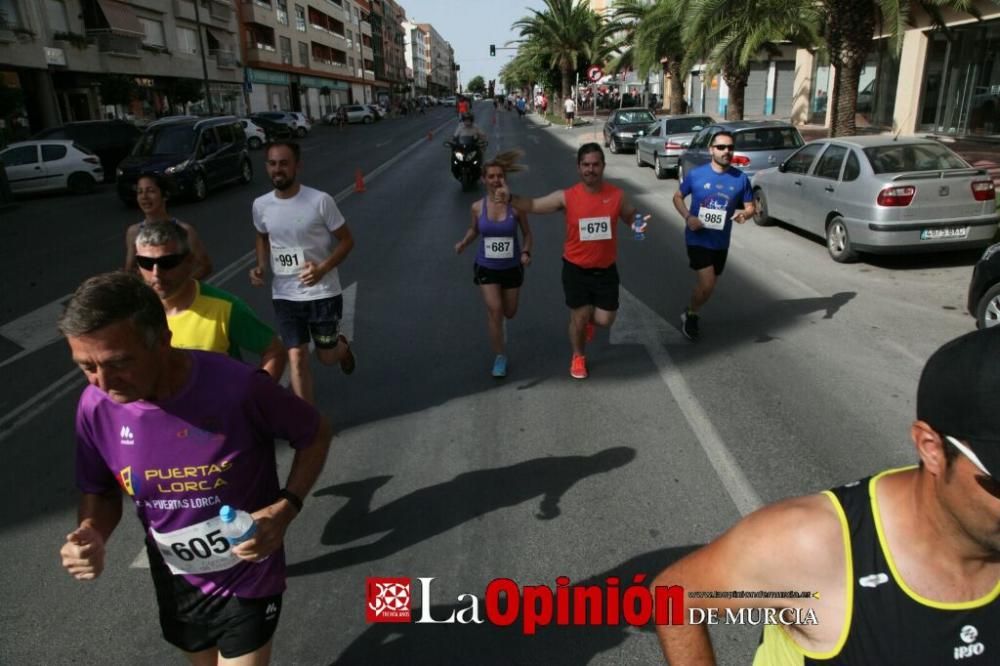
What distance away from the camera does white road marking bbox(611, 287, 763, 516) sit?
13.3 ft

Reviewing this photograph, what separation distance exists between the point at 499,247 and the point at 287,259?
167cm

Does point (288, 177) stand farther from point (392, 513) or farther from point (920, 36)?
point (920, 36)

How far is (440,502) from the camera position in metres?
4.05

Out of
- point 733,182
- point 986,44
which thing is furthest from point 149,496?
point 986,44

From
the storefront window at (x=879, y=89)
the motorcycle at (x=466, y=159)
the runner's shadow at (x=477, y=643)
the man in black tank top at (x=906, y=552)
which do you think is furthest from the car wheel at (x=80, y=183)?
the storefront window at (x=879, y=89)

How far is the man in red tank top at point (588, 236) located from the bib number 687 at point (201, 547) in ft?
12.3

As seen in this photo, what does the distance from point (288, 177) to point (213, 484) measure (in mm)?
2973

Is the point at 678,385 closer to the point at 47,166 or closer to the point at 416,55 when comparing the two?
the point at 47,166

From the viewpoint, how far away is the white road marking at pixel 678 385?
159 inches

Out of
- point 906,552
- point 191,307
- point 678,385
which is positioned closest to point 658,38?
point 678,385

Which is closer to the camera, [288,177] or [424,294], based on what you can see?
[288,177]

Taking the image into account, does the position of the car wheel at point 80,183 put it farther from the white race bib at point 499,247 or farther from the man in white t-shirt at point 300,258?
the white race bib at point 499,247

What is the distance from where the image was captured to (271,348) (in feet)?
10.6

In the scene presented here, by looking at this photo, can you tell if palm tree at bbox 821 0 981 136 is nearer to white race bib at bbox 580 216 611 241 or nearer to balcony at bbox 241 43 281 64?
white race bib at bbox 580 216 611 241
